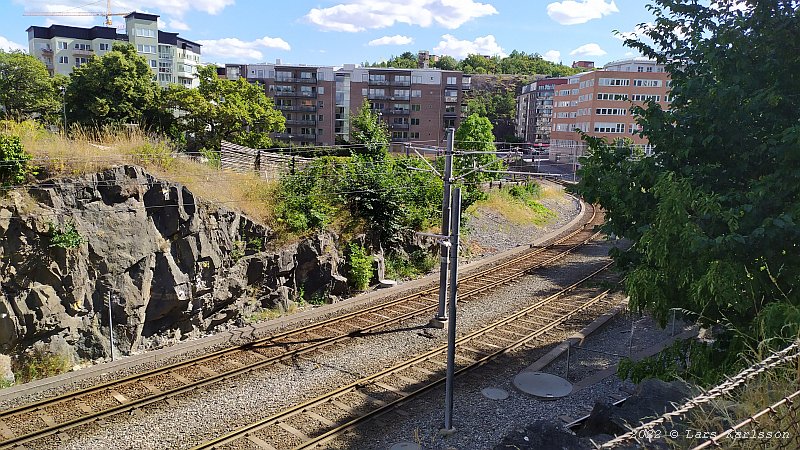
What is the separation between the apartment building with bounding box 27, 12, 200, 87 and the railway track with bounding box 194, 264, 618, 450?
210 ft

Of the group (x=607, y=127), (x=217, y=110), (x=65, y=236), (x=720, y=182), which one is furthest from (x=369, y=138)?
(x=607, y=127)

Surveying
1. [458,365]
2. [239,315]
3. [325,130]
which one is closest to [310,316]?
[239,315]

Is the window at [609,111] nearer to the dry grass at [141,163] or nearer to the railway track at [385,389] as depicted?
the railway track at [385,389]

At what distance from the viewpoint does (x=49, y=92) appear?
33.4 m

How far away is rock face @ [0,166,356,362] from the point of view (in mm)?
11531

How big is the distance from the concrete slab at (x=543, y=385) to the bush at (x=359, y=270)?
759 cm

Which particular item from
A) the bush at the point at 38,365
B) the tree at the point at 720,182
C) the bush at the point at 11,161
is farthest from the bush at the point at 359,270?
the tree at the point at 720,182

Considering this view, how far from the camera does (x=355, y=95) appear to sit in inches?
2483

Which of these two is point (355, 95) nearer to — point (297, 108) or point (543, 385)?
point (297, 108)

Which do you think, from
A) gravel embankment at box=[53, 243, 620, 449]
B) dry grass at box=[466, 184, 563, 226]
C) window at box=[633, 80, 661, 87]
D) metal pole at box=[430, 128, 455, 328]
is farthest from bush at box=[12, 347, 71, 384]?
window at box=[633, 80, 661, 87]

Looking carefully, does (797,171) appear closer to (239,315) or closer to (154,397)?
(154,397)

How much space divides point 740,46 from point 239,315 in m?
13.1

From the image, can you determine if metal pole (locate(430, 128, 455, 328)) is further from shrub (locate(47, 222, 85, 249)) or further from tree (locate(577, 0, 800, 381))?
shrub (locate(47, 222, 85, 249))

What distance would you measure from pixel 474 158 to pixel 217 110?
1449 cm
